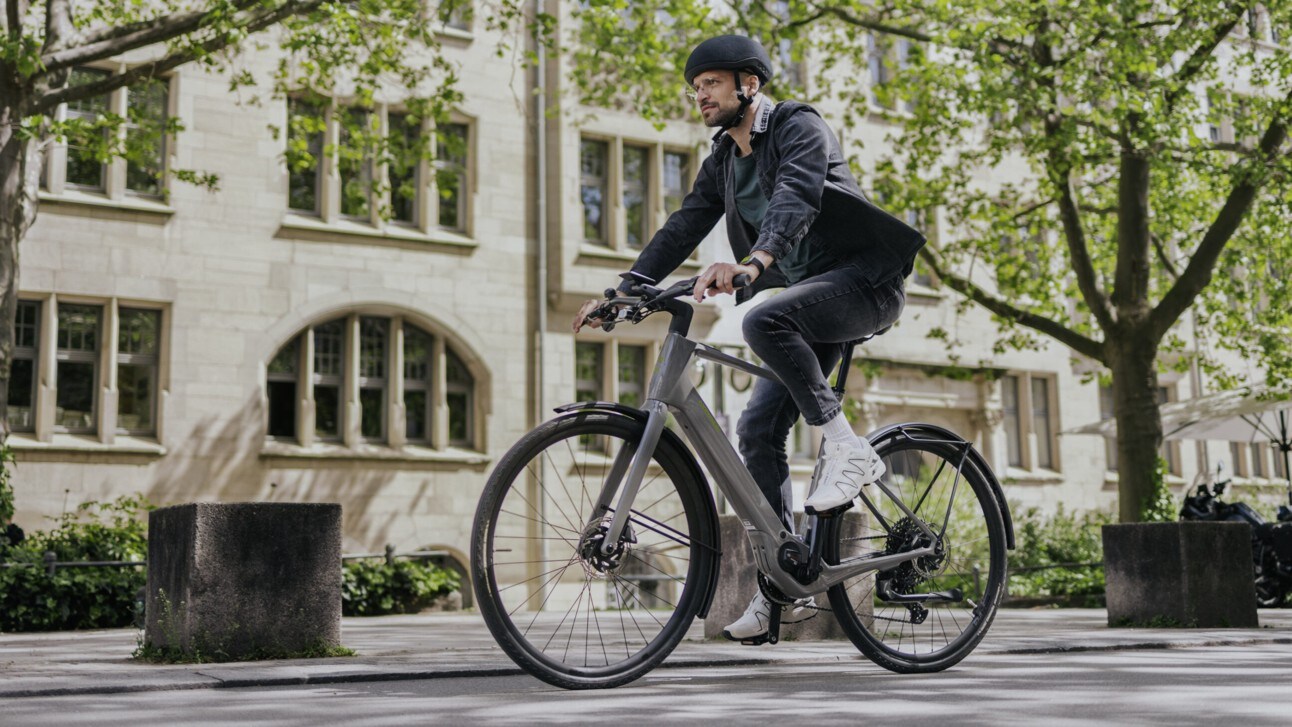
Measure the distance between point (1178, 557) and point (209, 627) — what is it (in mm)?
6105

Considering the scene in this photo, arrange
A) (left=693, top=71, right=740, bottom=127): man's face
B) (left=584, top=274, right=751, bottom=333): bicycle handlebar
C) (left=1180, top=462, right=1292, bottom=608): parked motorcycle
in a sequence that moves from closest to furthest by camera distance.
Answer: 1. (left=584, top=274, right=751, bottom=333): bicycle handlebar
2. (left=693, top=71, right=740, bottom=127): man's face
3. (left=1180, top=462, right=1292, bottom=608): parked motorcycle

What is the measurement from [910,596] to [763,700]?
1.12 m

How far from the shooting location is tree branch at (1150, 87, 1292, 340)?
57.4 feet

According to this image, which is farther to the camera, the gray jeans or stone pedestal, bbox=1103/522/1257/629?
stone pedestal, bbox=1103/522/1257/629

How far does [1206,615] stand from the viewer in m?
9.74

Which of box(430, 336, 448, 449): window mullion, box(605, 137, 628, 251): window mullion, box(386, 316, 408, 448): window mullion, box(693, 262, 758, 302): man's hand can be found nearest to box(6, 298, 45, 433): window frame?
box(386, 316, 408, 448): window mullion

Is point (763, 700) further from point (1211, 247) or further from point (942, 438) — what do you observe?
point (1211, 247)

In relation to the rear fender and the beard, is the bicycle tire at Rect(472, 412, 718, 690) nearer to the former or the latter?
the rear fender

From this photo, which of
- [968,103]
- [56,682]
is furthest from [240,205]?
[56,682]

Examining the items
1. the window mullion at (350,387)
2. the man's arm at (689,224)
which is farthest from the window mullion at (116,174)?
the man's arm at (689,224)

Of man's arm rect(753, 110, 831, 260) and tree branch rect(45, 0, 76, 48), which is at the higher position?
tree branch rect(45, 0, 76, 48)

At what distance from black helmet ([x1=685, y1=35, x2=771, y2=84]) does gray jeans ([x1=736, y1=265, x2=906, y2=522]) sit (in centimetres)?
77

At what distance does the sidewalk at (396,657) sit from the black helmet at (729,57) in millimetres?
2372

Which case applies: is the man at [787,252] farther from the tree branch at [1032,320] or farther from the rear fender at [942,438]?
the tree branch at [1032,320]
